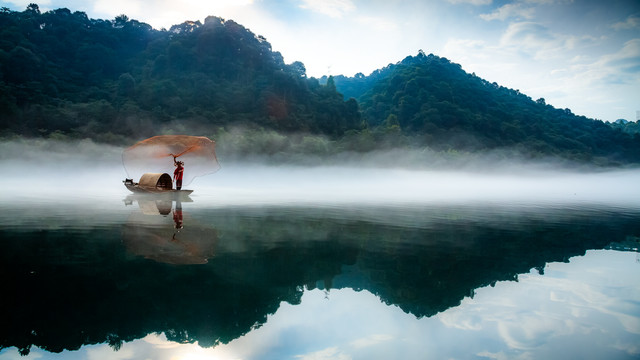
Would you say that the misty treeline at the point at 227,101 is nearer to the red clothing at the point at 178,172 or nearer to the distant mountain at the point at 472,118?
the distant mountain at the point at 472,118

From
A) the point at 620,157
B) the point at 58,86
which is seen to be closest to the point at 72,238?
the point at 58,86

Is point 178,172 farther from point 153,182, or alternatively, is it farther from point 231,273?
point 231,273

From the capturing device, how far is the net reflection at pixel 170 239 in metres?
9.66

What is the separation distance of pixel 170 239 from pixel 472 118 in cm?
12428

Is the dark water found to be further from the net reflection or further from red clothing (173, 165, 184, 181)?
red clothing (173, 165, 184, 181)

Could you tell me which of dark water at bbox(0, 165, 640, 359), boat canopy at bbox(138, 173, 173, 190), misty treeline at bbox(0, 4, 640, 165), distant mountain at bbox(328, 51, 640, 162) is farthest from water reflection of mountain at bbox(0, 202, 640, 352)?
distant mountain at bbox(328, 51, 640, 162)

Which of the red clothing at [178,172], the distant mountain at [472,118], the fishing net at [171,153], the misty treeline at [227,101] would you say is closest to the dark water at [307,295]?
the fishing net at [171,153]

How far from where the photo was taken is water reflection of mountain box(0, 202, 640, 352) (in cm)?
584

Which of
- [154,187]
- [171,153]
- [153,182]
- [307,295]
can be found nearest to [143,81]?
[171,153]

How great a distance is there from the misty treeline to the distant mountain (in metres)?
0.42

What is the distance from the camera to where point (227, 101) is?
9650cm

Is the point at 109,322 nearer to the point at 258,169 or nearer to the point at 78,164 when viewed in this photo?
the point at 78,164

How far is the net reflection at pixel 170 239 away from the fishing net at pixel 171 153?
39.2 feet

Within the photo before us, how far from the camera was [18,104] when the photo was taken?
252 feet
